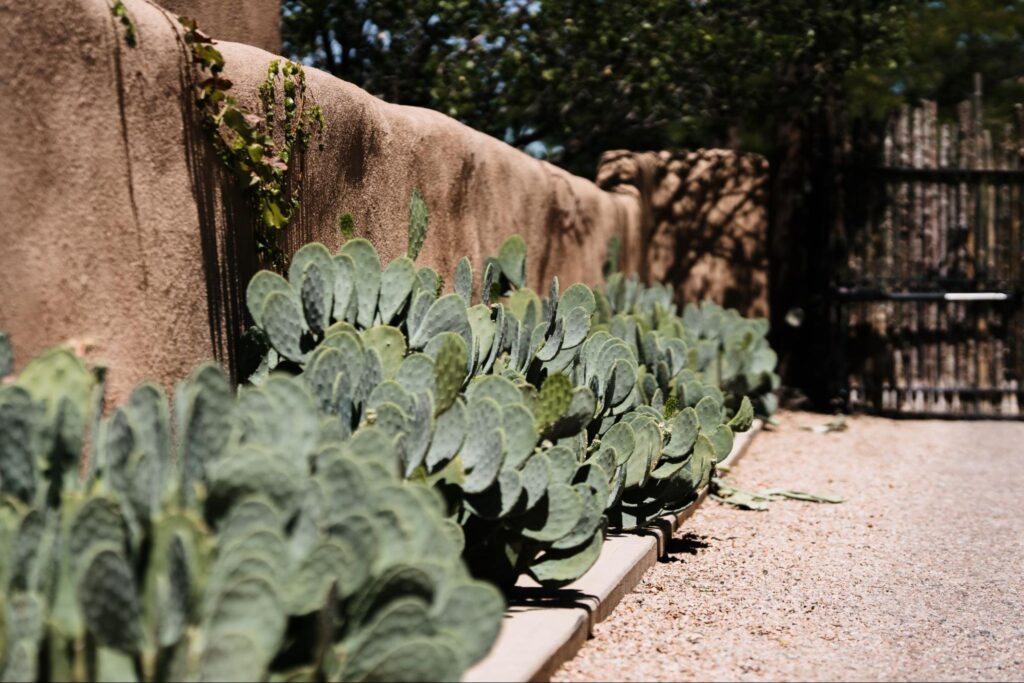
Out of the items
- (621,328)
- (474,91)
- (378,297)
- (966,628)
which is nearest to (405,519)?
(378,297)

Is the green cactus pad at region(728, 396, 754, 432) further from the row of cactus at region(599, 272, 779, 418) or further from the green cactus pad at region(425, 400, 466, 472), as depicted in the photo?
the green cactus pad at region(425, 400, 466, 472)

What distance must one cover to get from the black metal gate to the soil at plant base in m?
2.77

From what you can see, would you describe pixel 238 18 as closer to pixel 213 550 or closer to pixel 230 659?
pixel 213 550

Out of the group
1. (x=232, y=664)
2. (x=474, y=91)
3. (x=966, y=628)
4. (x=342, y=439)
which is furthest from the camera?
(x=474, y=91)

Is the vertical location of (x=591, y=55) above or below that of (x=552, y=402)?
above

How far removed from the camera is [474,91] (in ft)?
36.3

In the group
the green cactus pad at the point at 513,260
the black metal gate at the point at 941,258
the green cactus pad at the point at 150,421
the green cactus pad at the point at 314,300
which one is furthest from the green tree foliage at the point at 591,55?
the green cactus pad at the point at 150,421

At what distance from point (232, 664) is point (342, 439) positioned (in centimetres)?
127

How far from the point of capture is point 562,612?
423cm

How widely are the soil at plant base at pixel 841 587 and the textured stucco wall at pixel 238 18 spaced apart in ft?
9.27

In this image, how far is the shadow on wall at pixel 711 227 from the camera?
12.0 metres

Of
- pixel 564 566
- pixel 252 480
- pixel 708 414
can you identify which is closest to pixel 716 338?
pixel 708 414

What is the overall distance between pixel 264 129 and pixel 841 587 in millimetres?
2773

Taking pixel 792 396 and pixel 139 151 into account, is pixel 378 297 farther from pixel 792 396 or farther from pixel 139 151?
pixel 792 396
